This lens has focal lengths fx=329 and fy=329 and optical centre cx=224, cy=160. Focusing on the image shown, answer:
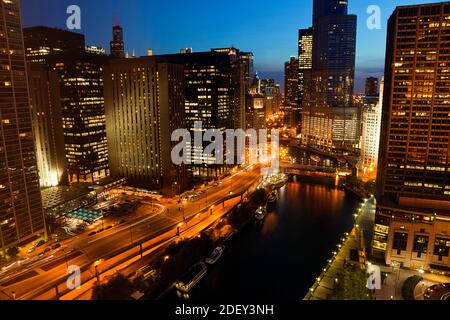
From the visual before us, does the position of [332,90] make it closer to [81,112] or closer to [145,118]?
[145,118]

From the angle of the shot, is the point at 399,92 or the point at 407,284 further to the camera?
the point at 399,92

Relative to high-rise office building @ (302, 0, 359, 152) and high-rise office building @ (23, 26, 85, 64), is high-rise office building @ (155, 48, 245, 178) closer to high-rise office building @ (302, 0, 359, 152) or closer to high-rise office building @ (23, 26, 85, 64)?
high-rise office building @ (23, 26, 85, 64)

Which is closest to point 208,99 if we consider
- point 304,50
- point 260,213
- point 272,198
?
point 272,198

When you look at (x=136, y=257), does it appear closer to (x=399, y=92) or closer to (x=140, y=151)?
(x=140, y=151)

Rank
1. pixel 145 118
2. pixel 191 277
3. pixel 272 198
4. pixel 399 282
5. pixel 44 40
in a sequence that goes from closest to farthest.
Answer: pixel 399 282 → pixel 191 277 → pixel 145 118 → pixel 272 198 → pixel 44 40

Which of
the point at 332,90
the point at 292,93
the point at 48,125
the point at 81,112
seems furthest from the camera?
the point at 292,93

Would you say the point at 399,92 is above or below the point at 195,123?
above
